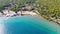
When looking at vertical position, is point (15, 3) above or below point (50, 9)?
below

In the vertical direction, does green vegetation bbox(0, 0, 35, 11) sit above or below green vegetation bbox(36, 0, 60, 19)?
below

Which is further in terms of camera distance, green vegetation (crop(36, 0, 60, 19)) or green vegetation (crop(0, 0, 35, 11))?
green vegetation (crop(0, 0, 35, 11))

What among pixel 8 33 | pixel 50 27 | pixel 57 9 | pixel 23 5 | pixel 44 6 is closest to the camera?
pixel 8 33

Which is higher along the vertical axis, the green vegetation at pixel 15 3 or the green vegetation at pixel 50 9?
the green vegetation at pixel 50 9

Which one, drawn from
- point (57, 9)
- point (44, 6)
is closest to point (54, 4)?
point (57, 9)

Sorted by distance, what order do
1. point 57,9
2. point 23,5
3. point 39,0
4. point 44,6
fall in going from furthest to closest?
point 23,5 < point 39,0 < point 44,6 < point 57,9

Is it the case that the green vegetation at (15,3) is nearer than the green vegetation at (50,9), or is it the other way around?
the green vegetation at (50,9)

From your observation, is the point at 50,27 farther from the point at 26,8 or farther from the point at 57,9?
the point at 26,8

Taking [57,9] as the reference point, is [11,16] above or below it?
below

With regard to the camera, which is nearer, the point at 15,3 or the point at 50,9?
the point at 50,9

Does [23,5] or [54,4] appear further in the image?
[23,5]
